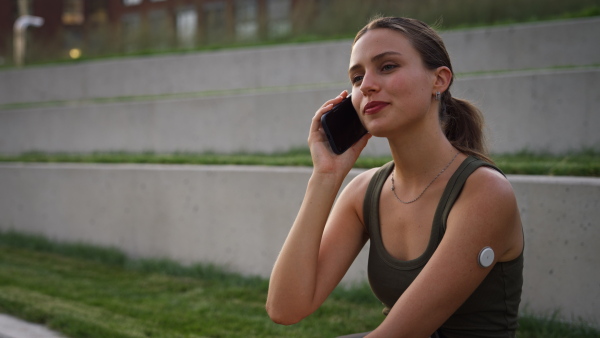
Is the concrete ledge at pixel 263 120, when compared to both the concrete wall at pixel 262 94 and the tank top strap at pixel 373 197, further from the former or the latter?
A: the tank top strap at pixel 373 197

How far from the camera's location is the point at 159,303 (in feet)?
15.6

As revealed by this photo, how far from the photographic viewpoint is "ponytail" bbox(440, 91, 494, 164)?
2225 mm

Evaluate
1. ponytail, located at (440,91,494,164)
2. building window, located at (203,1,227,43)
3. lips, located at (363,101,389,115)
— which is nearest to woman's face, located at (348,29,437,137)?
lips, located at (363,101,389,115)

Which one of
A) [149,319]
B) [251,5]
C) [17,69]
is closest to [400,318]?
[149,319]

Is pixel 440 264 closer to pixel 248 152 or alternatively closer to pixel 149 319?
pixel 149 319

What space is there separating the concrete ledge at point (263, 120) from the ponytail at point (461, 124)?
341 mm

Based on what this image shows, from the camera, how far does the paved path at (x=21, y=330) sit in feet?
13.5

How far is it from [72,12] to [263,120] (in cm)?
3285

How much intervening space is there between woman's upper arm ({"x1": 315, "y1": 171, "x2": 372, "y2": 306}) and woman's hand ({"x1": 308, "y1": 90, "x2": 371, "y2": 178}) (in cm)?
9

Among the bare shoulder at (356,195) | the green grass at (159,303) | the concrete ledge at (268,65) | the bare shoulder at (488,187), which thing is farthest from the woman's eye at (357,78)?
the concrete ledge at (268,65)

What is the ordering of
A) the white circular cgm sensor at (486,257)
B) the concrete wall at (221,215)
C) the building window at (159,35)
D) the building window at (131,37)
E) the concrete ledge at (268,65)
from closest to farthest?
1. the white circular cgm sensor at (486,257)
2. the concrete wall at (221,215)
3. the concrete ledge at (268,65)
4. the building window at (159,35)
5. the building window at (131,37)

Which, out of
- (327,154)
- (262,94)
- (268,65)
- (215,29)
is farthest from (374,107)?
(215,29)

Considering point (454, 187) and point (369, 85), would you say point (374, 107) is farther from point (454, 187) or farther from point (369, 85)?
point (454, 187)

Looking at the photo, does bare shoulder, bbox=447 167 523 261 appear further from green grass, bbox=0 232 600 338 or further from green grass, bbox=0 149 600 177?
green grass, bbox=0 149 600 177
